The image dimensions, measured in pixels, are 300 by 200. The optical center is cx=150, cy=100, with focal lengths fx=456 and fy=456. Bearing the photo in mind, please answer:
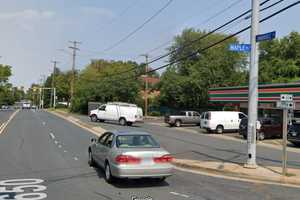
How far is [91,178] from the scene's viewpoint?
1299 cm

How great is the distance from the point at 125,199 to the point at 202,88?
52.6m

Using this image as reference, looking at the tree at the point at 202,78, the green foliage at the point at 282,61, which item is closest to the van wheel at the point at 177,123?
the tree at the point at 202,78

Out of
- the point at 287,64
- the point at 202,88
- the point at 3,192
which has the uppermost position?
the point at 287,64

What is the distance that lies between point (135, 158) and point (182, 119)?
1480 inches

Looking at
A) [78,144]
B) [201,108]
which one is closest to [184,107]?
[201,108]

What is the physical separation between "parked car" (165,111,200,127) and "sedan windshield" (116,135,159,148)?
3592 cm

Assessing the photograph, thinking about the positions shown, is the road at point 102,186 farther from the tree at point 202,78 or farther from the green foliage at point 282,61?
the green foliage at point 282,61

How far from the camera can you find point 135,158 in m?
11.5

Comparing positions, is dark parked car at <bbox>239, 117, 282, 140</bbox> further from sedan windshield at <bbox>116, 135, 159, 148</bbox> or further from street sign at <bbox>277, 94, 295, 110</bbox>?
sedan windshield at <bbox>116, 135, 159, 148</bbox>

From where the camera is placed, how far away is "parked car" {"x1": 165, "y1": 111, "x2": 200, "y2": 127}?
4847cm

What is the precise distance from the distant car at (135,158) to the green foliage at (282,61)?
51561mm

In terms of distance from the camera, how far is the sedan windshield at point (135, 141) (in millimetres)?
12133

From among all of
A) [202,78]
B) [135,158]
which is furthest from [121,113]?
[135,158]

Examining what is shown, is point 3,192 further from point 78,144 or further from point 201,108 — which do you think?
point 201,108
